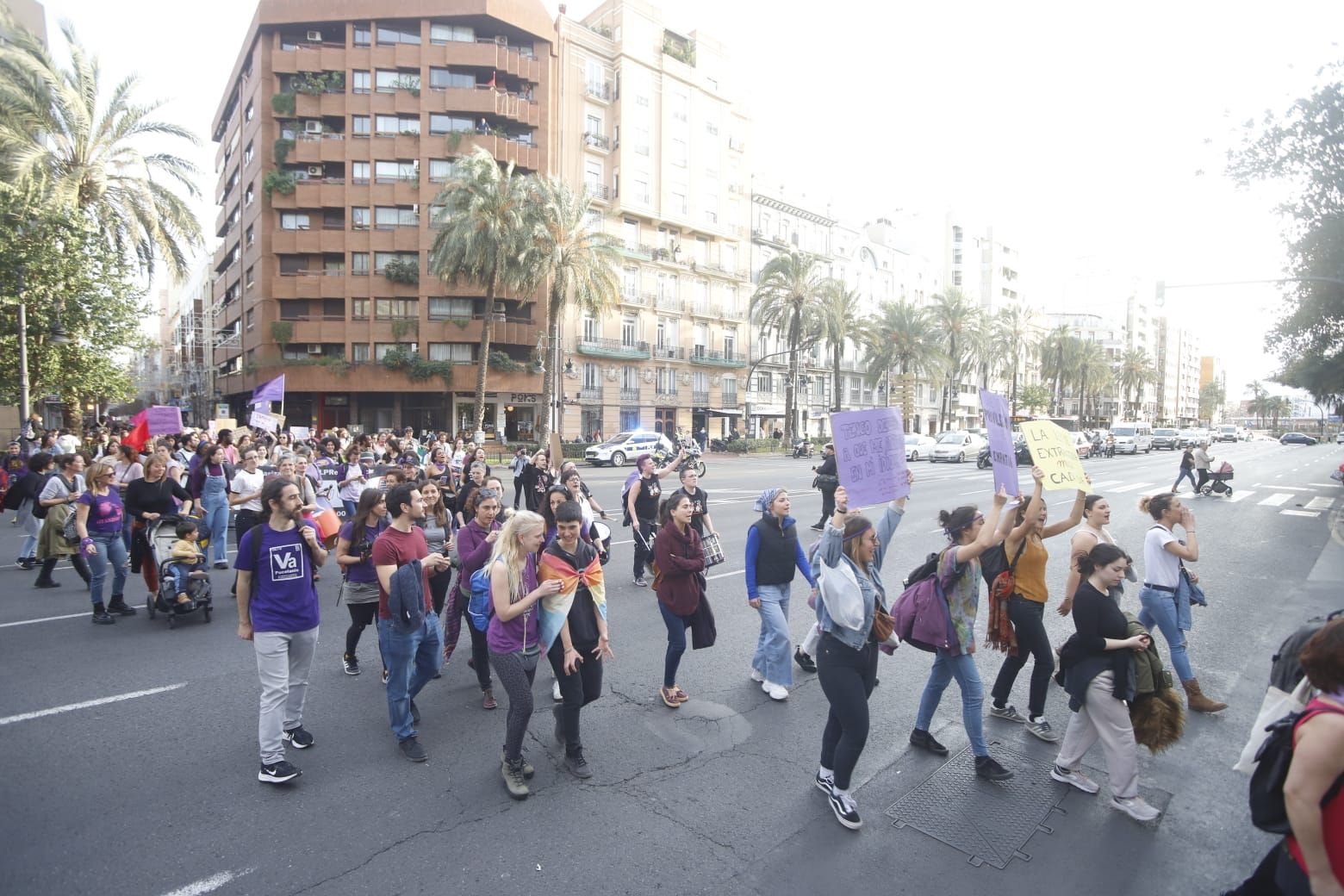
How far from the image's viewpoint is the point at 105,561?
7.19m

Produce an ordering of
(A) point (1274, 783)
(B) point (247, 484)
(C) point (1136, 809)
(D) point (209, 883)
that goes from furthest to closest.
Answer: (B) point (247, 484) → (C) point (1136, 809) → (D) point (209, 883) → (A) point (1274, 783)

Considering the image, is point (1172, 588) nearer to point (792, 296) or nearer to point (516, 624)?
point (516, 624)

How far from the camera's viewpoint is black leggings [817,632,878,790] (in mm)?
A: 3709

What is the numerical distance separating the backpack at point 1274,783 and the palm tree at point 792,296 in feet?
129

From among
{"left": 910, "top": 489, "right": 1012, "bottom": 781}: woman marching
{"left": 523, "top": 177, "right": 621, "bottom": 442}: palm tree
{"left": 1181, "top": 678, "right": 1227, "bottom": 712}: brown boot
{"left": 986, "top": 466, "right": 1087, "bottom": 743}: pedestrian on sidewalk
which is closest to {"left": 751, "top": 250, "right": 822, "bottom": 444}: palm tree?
{"left": 523, "top": 177, "right": 621, "bottom": 442}: palm tree

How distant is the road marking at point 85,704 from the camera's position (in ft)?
16.1

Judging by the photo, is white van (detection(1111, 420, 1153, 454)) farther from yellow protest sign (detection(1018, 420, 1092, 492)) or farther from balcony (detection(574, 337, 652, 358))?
yellow protest sign (detection(1018, 420, 1092, 492))

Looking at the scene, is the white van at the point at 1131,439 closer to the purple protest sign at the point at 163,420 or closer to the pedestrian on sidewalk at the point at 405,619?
the purple protest sign at the point at 163,420

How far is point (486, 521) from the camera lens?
5.16 metres

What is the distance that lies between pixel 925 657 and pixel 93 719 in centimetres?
660

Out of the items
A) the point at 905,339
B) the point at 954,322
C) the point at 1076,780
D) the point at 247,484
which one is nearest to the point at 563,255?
the point at 247,484

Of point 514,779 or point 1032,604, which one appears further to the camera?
point 1032,604

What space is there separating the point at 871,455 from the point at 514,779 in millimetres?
3190

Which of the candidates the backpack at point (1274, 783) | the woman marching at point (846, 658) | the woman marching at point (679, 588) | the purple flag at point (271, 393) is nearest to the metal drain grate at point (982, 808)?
the woman marching at point (846, 658)
